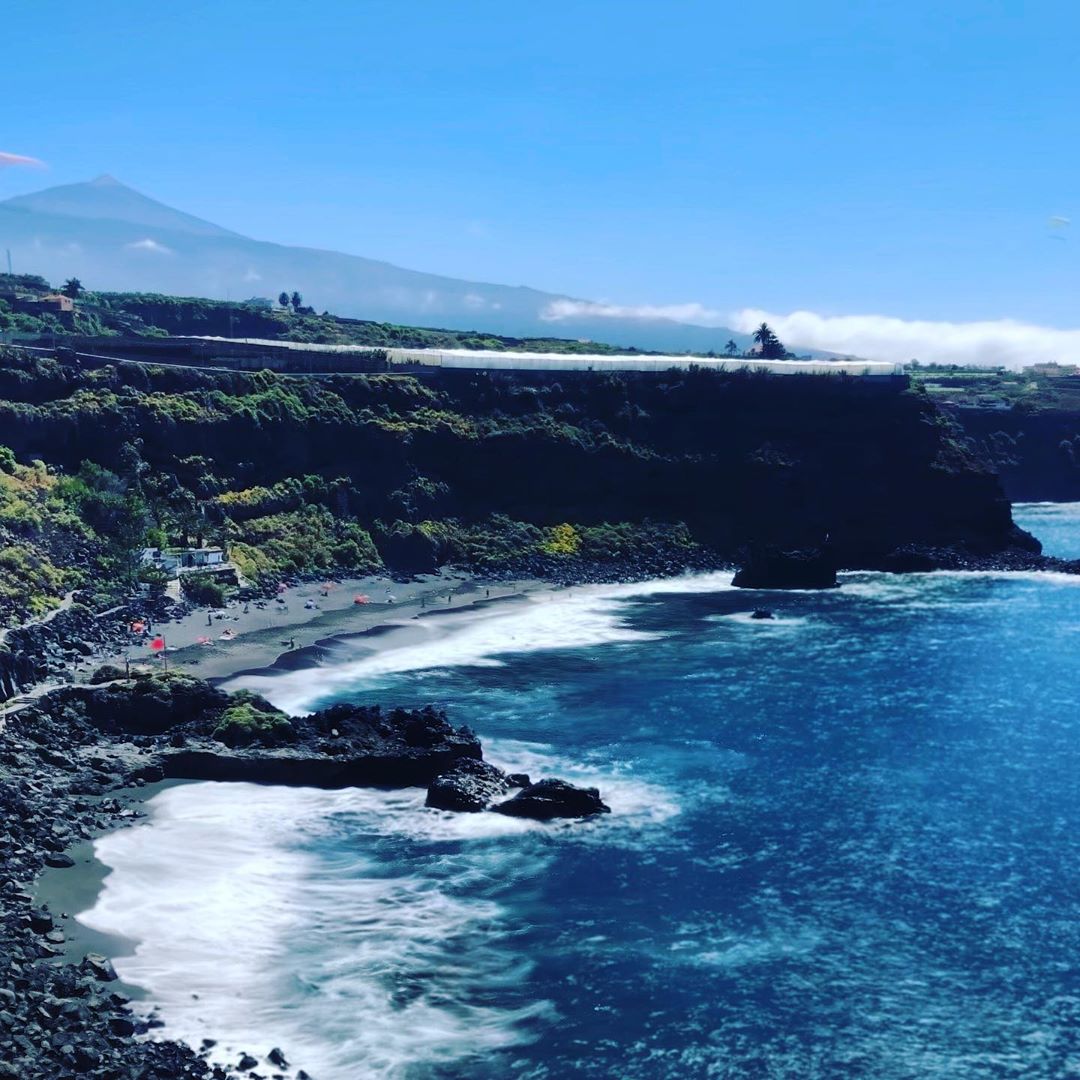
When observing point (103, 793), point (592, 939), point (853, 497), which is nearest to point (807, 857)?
point (592, 939)

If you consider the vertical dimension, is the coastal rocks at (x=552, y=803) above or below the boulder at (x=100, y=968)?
above

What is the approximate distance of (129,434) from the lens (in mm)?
121688

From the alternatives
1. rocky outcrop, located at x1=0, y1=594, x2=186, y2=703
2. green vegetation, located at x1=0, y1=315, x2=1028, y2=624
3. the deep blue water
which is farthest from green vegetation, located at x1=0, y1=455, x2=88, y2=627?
the deep blue water

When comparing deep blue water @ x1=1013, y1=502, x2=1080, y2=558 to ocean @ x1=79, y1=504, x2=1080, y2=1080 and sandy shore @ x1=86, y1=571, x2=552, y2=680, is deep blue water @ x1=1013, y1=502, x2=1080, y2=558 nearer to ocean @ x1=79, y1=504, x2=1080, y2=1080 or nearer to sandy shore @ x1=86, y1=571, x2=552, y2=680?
sandy shore @ x1=86, y1=571, x2=552, y2=680

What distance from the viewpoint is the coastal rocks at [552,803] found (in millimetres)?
63375

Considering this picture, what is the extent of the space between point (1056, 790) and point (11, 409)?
96.1 m

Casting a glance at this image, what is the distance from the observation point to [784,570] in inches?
5300

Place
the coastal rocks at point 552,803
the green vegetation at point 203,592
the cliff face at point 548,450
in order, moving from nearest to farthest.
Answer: the coastal rocks at point 552,803 → the green vegetation at point 203,592 → the cliff face at point 548,450

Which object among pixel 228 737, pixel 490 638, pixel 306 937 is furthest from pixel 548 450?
pixel 306 937

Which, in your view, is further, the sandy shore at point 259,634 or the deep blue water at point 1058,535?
the deep blue water at point 1058,535

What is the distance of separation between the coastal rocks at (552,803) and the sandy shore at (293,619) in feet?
89.4

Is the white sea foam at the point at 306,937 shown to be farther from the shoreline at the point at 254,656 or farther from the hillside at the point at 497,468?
the hillside at the point at 497,468

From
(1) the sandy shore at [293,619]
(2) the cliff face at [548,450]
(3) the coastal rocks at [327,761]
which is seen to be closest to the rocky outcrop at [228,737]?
(3) the coastal rocks at [327,761]

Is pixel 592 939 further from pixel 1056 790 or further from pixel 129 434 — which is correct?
pixel 129 434
